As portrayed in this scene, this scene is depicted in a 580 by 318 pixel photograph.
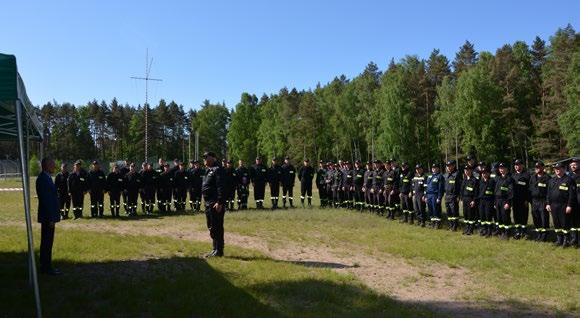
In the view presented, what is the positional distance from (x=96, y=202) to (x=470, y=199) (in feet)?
42.8

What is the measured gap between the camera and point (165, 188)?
67.8ft

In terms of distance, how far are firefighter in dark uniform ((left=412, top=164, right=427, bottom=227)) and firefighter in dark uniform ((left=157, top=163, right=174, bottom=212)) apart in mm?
9493

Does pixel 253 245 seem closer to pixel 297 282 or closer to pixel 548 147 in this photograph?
pixel 297 282

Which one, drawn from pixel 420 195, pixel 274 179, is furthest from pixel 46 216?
pixel 274 179

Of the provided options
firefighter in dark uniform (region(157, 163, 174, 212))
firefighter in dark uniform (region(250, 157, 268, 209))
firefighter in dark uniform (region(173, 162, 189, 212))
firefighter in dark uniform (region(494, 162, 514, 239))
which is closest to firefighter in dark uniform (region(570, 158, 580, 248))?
firefighter in dark uniform (region(494, 162, 514, 239))

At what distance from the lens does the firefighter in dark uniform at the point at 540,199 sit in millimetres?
13227

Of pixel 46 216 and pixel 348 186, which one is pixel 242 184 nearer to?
pixel 348 186

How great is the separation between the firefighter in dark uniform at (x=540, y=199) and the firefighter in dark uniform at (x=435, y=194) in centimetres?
287

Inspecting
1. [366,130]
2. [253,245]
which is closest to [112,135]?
[366,130]

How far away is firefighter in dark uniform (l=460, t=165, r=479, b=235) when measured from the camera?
1485 centimetres

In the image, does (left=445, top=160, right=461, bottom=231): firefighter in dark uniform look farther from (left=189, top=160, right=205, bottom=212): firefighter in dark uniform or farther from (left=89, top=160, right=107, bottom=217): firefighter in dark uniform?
(left=89, top=160, right=107, bottom=217): firefighter in dark uniform

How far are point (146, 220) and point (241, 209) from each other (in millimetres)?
4478

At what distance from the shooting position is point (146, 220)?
59.3 ft

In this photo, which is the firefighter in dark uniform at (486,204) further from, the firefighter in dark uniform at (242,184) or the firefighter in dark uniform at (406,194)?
the firefighter in dark uniform at (242,184)
